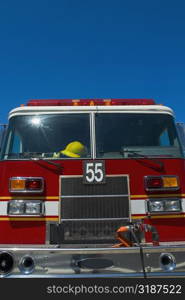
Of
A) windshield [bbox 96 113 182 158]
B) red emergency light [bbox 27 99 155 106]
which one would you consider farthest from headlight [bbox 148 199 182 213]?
red emergency light [bbox 27 99 155 106]

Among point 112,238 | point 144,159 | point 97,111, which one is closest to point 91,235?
point 112,238

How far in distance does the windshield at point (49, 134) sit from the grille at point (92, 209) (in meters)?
0.69

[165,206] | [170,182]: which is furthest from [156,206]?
[170,182]

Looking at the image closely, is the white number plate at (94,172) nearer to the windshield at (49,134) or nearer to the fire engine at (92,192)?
the fire engine at (92,192)

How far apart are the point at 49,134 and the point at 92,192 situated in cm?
126

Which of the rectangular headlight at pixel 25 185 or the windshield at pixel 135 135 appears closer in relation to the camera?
the rectangular headlight at pixel 25 185

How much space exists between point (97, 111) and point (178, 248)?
2408 mm

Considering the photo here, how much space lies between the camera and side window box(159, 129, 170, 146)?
4737 mm

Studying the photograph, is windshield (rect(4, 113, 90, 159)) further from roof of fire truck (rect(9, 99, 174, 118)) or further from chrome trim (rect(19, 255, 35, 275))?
chrome trim (rect(19, 255, 35, 275))

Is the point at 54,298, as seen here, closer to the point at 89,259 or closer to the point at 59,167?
the point at 89,259

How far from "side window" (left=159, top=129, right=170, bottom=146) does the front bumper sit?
1981 mm

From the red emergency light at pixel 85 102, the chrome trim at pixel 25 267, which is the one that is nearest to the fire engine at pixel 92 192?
the chrome trim at pixel 25 267

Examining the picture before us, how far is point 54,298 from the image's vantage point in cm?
281

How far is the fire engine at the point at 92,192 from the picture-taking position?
126 inches
